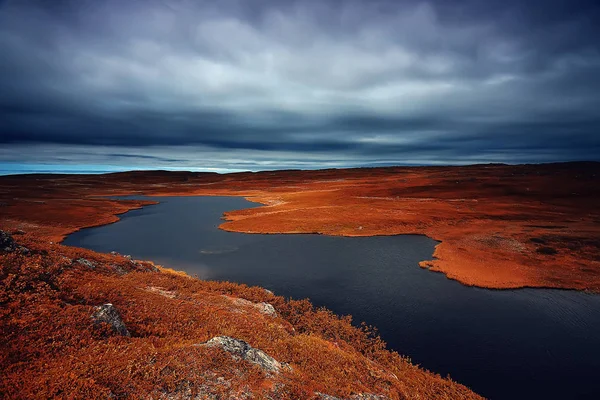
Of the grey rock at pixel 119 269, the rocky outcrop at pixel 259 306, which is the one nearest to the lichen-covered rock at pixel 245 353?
the rocky outcrop at pixel 259 306

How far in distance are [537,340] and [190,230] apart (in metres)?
53.3

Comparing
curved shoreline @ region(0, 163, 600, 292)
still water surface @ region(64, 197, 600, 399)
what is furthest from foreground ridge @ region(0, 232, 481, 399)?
curved shoreline @ region(0, 163, 600, 292)

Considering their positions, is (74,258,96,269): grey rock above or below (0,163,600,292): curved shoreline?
above

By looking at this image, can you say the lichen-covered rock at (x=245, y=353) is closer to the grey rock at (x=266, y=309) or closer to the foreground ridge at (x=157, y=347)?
the foreground ridge at (x=157, y=347)

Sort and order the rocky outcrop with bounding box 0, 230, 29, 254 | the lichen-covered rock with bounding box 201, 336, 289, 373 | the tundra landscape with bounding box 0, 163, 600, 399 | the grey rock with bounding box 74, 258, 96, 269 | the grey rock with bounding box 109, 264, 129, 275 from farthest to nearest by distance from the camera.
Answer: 1. the grey rock with bounding box 109, 264, 129, 275
2. the grey rock with bounding box 74, 258, 96, 269
3. the rocky outcrop with bounding box 0, 230, 29, 254
4. the lichen-covered rock with bounding box 201, 336, 289, 373
5. the tundra landscape with bounding box 0, 163, 600, 399

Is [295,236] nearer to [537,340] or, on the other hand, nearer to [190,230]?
[190,230]

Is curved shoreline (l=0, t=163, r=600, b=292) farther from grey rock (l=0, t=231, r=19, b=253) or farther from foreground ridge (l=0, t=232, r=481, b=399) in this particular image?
grey rock (l=0, t=231, r=19, b=253)

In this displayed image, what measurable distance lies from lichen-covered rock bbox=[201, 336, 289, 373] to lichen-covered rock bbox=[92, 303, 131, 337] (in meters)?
3.81

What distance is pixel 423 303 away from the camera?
26234 millimetres

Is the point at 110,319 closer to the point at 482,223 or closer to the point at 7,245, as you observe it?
the point at 7,245

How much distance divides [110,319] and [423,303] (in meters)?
24.2

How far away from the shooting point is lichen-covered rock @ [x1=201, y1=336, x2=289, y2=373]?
11898 millimetres

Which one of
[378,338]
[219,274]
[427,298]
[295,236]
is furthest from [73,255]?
[295,236]

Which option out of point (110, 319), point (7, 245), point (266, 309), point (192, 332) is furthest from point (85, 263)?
point (266, 309)
